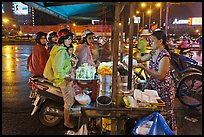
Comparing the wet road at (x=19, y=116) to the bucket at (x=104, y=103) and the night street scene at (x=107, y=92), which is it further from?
the bucket at (x=104, y=103)

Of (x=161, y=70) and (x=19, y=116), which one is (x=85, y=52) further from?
(x=161, y=70)

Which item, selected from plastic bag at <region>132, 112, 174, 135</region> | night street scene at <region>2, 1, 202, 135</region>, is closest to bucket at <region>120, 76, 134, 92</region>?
night street scene at <region>2, 1, 202, 135</region>

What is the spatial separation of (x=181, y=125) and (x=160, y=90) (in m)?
1.71

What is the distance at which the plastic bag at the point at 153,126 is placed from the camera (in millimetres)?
2725

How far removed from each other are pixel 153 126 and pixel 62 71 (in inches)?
75.3

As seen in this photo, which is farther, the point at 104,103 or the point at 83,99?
the point at 83,99

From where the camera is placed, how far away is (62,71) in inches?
156

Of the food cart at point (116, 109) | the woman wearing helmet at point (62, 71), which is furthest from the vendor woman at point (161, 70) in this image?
the woman wearing helmet at point (62, 71)

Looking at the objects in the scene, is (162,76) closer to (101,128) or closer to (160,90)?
(160,90)

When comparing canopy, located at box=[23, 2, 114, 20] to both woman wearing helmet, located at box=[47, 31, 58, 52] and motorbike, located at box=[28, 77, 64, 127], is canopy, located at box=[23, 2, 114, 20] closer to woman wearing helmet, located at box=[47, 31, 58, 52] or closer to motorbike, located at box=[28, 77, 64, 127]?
woman wearing helmet, located at box=[47, 31, 58, 52]

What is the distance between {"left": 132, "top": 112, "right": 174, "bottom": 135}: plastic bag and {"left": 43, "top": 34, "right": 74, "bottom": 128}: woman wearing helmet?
5.58 ft

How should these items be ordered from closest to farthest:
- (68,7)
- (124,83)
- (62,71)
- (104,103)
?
1. (104,103)
2. (124,83)
3. (62,71)
4. (68,7)

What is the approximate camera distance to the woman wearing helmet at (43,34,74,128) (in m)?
3.92

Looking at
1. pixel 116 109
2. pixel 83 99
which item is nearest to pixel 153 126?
pixel 116 109
